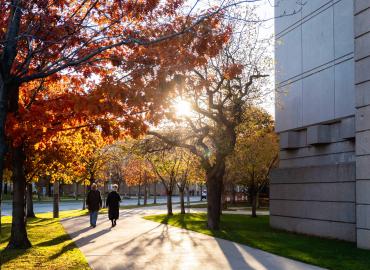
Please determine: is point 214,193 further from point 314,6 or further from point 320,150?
point 314,6

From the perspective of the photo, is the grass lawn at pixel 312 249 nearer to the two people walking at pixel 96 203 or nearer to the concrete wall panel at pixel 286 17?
the two people walking at pixel 96 203

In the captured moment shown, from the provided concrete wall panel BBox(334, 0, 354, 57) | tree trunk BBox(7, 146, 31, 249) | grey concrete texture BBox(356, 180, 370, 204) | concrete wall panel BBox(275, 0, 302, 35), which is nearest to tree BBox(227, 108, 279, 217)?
concrete wall panel BBox(275, 0, 302, 35)

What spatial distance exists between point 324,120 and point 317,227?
11.7 ft

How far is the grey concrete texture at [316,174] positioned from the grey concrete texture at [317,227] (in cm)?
136

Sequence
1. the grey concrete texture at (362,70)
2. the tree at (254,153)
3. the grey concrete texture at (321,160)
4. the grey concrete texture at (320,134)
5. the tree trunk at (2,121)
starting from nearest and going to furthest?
the tree trunk at (2,121) < the grey concrete texture at (362,70) < the grey concrete texture at (321,160) < the grey concrete texture at (320,134) < the tree at (254,153)

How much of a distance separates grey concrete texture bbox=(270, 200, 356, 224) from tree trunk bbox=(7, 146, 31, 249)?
9.08m

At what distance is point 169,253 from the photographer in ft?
40.6

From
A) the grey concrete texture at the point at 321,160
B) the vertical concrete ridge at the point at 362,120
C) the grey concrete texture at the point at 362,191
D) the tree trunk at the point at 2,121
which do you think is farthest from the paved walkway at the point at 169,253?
the grey concrete texture at the point at 321,160

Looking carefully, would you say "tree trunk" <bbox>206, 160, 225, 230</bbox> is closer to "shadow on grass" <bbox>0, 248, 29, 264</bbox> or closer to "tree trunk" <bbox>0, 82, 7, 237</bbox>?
"shadow on grass" <bbox>0, 248, 29, 264</bbox>

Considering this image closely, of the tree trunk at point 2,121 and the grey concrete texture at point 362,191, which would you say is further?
the grey concrete texture at point 362,191

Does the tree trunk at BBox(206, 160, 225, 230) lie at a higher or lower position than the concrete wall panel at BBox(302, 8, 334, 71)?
lower

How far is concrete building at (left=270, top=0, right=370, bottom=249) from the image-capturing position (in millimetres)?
14211

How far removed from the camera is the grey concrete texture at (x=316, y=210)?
52.2 feet

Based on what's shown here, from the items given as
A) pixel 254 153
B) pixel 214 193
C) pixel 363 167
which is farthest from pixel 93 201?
pixel 254 153
